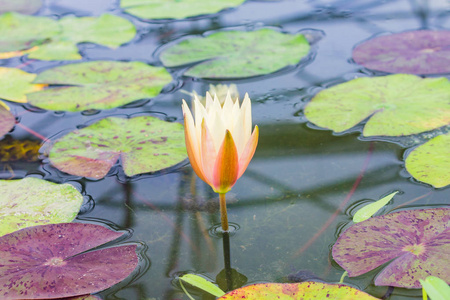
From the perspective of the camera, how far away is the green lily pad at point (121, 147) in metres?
1.82

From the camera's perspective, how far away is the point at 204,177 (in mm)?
1375

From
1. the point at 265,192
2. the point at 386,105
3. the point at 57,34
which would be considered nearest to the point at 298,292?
the point at 265,192

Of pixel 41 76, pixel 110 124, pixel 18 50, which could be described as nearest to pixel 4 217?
pixel 110 124

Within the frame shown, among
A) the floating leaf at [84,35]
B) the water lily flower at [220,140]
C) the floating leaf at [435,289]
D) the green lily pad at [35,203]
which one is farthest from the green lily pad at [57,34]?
the floating leaf at [435,289]

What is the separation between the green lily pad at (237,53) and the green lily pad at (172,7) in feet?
1.68

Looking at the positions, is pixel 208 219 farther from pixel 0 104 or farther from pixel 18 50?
pixel 18 50

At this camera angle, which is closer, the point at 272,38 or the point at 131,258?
the point at 131,258

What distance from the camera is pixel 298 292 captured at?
116 centimetres

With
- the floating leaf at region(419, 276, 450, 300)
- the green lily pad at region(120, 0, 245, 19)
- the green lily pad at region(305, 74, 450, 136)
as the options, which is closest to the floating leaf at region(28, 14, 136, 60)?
the green lily pad at region(120, 0, 245, 19)

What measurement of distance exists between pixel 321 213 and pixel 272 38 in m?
1.56

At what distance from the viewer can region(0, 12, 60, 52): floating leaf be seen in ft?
10.0

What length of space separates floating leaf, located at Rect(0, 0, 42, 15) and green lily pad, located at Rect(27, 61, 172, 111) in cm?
129

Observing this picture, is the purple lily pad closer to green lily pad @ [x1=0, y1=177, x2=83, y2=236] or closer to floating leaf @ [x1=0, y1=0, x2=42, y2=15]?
green lily pad @ [x1=0, y1=177, x2=83, y2=236]

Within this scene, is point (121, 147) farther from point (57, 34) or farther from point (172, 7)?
point (172, 7)
